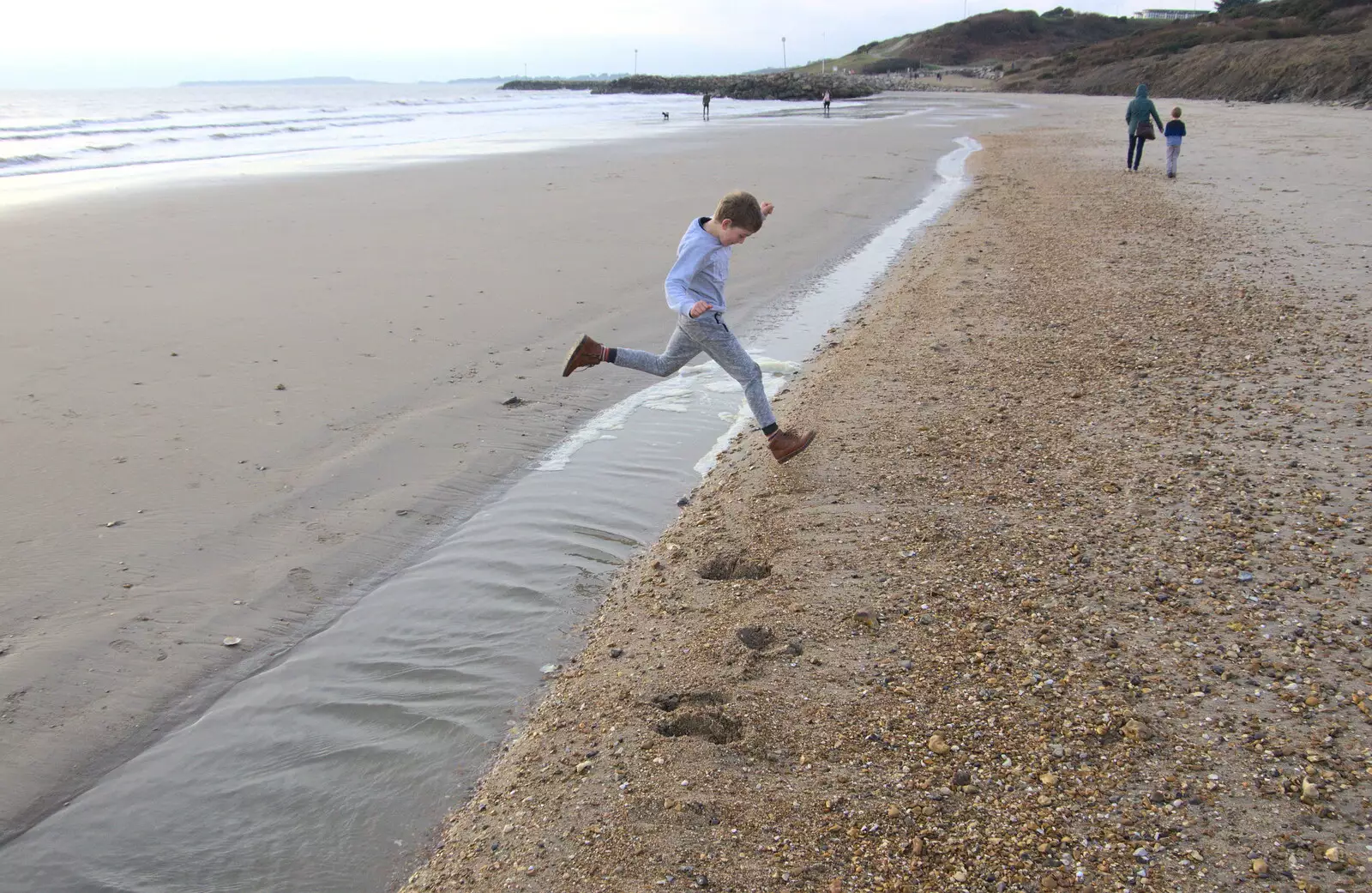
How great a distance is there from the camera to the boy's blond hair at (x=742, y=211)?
15.4 feet

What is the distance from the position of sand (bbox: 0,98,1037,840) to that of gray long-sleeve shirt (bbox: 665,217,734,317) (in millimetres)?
1540

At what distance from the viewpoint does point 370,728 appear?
3330 millimetres

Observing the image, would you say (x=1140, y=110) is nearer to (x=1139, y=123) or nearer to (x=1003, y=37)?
(x=1139, y=123)

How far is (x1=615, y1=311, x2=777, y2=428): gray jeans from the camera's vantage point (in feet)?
16.4

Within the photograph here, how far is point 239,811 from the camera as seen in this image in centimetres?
295

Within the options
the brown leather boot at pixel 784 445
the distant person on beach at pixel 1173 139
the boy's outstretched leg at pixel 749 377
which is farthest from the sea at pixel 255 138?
the distant person on beach at pixel 1173 139

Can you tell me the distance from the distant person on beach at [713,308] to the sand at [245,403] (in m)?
1.17

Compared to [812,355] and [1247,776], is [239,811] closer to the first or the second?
[1247,776]

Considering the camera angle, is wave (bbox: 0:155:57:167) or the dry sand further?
wave (bbox: 0:155:57:167)

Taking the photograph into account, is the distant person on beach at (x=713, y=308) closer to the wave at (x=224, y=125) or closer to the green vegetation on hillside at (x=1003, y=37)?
the wave at (x=224, y=125)

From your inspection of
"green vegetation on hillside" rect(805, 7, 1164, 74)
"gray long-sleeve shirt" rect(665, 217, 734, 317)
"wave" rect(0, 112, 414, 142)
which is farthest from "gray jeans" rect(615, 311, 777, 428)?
"green vegetation on hillside" rect(805, 7, 1164, 74)

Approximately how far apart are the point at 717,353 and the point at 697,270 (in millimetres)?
482

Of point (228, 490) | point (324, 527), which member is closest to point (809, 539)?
point (324, 527)

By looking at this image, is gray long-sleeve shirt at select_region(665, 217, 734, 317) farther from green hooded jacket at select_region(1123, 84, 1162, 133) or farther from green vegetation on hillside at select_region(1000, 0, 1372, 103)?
green vegetation on hillside at select_region(1000, 0, 1372, 103)
